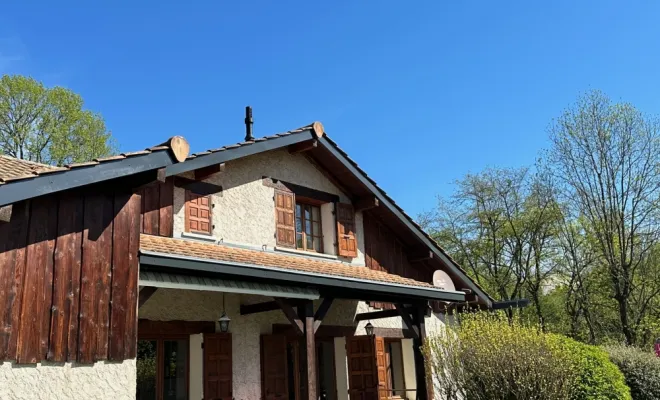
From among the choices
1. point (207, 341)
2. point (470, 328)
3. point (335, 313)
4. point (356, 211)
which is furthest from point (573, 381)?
point (207, 341)

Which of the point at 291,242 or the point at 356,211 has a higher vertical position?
the point at 356,211

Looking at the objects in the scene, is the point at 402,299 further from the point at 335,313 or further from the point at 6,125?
the point at 6,125

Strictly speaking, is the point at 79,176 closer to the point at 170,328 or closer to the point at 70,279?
the point at 70,279

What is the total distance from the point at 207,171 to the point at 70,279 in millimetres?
3885

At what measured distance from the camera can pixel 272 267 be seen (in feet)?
26.9

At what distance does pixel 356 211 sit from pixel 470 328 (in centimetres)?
406

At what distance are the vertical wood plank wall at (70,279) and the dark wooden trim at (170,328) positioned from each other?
198 centimetres

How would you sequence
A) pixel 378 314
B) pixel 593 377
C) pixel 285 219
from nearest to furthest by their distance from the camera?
1. pixel 593 377
2. pixel 285 219
3. pixel 378 314

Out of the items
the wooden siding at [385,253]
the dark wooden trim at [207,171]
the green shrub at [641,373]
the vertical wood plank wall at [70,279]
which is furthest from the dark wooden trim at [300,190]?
the green shrub at [641,373]

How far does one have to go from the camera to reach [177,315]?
899cm

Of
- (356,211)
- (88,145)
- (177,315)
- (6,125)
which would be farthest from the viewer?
(88,145)

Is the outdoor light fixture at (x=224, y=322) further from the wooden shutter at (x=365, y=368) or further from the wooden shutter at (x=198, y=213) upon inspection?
the wooden shutter at (x=365, y=368)

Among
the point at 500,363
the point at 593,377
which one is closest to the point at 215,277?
the point at 500,363

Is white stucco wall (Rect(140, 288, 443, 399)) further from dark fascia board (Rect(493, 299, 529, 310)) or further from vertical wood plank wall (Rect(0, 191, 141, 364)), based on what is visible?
dark fascia board (Rect(493, 299, 529, 310))
